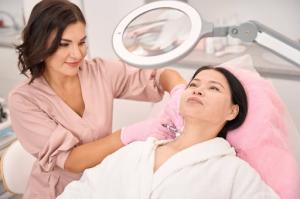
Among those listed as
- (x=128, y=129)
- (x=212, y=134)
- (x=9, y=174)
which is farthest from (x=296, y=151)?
(x=9, y=174)

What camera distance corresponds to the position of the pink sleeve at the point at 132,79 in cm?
142

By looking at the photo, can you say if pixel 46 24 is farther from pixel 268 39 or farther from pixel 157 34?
pixel 268 39

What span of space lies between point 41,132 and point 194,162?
0.52 metres

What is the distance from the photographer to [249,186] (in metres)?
0.98

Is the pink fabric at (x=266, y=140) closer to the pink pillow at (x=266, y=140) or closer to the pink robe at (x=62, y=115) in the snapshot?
the pink pillow at (x=266, y=140)

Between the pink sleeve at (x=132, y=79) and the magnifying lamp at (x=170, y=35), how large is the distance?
0.59 m

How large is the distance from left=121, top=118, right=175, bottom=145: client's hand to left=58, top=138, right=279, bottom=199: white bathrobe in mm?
62

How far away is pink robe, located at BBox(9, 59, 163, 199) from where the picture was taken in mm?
1224

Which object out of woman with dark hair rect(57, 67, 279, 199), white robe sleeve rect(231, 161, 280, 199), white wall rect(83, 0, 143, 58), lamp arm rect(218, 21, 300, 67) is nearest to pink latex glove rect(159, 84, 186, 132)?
woman with dark hair rect(57, 67, 279, 199)

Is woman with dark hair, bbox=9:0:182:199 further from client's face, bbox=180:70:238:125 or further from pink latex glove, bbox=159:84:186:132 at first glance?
client's face, bbox=180:70:238:125

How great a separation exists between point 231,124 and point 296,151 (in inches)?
9.7

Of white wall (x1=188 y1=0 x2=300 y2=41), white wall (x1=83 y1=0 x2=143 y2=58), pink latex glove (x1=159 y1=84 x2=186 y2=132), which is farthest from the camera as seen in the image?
white wall (x1=83 y1=0 x2=143 y2=58)

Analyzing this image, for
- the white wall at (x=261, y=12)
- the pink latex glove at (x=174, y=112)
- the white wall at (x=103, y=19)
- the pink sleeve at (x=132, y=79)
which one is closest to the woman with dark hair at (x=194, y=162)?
the pink latex glove at (x=174, y=112)

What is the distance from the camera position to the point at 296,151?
1233 millimetres
